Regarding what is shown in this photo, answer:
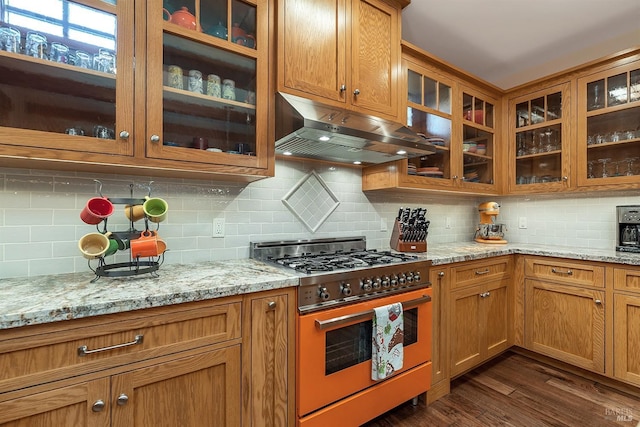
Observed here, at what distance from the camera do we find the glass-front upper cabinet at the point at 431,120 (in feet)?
7.36

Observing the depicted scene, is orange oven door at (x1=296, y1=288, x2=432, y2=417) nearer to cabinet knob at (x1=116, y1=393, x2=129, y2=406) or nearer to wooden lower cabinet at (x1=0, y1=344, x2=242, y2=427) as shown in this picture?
wooden lower cabinet at (x1=0, y1=344, x2=242, y2=427)

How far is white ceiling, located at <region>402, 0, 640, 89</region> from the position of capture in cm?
206

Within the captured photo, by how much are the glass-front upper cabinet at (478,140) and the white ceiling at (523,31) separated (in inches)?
15.6

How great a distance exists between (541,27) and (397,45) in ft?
4.05

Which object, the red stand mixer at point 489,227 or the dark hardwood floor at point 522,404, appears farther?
the red stand mixer at point 489,227

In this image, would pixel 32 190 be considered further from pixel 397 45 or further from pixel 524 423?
pixel 524 423

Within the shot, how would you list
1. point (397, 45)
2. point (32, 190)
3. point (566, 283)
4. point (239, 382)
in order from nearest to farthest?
point (239, 382) → point (32, 190) → point (397, 45) → point (566, 283)

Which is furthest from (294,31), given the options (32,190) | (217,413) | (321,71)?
(217,413)

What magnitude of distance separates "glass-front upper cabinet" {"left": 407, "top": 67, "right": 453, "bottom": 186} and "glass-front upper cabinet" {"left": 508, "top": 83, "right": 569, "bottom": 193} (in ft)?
2.89

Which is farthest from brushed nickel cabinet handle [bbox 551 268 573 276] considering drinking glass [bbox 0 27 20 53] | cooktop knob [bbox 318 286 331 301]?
drinking glass [bbox 0 27 20 53]

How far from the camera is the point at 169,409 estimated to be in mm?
1080

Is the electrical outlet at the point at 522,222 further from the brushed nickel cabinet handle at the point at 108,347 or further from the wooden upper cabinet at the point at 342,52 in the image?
the brushed nickel cabinet handle at the point at 108,347

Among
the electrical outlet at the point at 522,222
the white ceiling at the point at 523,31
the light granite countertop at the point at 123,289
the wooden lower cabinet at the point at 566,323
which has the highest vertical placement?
the white ceiling at the point at 523,31

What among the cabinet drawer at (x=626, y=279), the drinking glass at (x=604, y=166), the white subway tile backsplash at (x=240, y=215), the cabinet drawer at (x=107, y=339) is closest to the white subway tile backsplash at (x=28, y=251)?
the white subway tile backsplash at (x=240, y=215)
